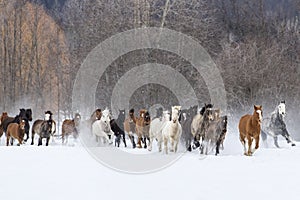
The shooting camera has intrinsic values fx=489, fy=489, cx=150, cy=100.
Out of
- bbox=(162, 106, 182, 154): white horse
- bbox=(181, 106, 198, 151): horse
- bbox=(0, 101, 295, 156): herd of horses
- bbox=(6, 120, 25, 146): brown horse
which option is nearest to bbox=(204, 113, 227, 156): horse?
bbox=(0, 101, 295, 156): herd of horses

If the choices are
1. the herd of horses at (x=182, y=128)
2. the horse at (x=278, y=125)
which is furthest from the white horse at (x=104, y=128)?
the horse at (x=278, y=125)

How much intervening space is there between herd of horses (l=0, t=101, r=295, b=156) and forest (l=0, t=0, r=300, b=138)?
764cm

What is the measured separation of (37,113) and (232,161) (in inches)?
1080

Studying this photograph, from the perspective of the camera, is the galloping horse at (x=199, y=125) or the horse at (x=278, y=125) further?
the horse at (x=278, y=125)

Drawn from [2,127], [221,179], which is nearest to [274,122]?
[221,179]

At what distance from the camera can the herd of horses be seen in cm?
1409

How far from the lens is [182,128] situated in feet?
54.1

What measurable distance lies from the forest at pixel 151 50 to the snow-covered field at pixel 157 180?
1412 centimetres

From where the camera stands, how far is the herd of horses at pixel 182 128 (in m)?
14.1

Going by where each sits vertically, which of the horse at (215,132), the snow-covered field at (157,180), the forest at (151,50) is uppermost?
the forest at (151,50)

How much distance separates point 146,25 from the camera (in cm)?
3078

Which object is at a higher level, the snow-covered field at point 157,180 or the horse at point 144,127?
the horse at point 144,127

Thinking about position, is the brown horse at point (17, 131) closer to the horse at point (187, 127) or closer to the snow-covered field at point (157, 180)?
the horse at point (187, 127)

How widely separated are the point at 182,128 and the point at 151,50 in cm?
1405
